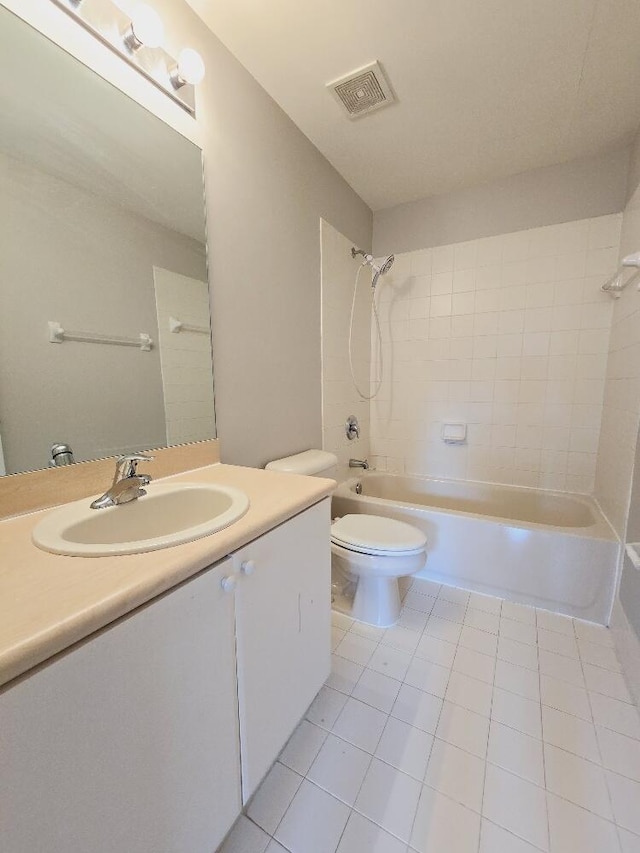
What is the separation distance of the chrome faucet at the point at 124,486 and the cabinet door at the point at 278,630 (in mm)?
370

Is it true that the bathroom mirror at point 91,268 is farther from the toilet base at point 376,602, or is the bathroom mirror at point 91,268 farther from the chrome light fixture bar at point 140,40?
the toilet base at point 376,602

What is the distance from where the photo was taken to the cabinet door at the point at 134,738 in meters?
0.40

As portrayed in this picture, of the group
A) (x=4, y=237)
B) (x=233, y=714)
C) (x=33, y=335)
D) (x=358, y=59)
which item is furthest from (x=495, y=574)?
(x=358, y=59)

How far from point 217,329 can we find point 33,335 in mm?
579

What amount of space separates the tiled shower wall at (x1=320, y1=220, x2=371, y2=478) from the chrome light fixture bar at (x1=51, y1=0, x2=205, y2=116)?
954 millimetres

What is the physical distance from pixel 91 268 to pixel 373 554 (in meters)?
1.37

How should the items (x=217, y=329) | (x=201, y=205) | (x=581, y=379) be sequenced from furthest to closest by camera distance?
(x=581, y=379) < (x=217, y=329) < (x=201, y=205)

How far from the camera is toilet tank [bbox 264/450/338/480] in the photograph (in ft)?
4.98

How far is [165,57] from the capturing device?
1.03 meters

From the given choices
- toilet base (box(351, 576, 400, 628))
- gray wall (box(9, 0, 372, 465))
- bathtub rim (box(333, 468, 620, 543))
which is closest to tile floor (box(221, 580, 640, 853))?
toilet base (box(351, 576, 400, 628))

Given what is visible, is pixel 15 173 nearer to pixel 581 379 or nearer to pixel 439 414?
pixel 439 414

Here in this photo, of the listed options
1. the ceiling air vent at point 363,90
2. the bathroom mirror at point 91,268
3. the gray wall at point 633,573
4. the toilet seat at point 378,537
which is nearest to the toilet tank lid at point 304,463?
the toilet seat at point 378,537

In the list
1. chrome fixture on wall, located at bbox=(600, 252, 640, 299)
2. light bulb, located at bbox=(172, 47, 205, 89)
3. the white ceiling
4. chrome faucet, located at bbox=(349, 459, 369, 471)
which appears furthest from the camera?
chrome faucet, located at bbox=(349, 459, 369, 471)

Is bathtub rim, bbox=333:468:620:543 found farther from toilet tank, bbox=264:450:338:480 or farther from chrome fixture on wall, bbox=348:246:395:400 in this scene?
chrome fixture on wall, bbox=348:246:395:400
